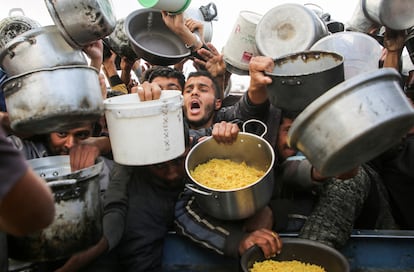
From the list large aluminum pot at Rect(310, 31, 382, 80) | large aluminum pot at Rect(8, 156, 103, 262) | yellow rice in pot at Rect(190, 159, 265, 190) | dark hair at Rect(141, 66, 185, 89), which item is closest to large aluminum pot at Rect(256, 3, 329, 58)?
large aluminum pot at Rect(310, 31, 382, 80)

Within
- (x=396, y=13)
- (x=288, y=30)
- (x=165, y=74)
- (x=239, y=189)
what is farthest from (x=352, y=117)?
(x=165, y=74)

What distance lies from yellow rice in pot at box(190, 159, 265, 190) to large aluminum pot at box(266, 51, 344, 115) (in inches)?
13.2

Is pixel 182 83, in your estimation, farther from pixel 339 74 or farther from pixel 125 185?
pixel 339 74

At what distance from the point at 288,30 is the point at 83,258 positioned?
1681 millimetres

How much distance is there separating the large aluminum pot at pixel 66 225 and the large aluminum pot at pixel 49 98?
196mm

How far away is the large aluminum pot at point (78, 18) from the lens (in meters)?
1.62

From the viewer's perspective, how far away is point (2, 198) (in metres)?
0.78

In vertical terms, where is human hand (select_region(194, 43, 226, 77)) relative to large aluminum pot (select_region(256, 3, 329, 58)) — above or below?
below

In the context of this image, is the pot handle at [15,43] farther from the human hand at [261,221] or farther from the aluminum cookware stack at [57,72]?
the human hand at [261,221]

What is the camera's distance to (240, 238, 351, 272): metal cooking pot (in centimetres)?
165

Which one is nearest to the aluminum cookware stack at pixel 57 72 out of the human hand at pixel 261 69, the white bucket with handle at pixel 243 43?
the human hand at pixel 261 69

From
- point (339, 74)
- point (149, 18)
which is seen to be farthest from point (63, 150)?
point (339, 74)

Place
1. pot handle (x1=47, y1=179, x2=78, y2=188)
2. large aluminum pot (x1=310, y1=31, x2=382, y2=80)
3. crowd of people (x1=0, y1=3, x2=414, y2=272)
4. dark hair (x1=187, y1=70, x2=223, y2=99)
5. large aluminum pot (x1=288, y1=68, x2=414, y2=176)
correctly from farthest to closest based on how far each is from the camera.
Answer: dark hair (x1=187, y1=70, x2=223, y2=99) → large aluminum pot (x1=310, y1=31, x2=382, y2=80) → crowd of people (x1=0, y1=3, x2=414, y2=272) → pot handle (x1=47, y1=179, x2=78, y2=188) → large aluminum pot (x1=288, y1=68, x2=414, y2=176)

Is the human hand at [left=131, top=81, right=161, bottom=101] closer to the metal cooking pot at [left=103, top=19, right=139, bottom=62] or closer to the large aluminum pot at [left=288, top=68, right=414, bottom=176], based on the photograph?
the large aluminum pot at [left=288, top=68, right=414, bottom=176]
